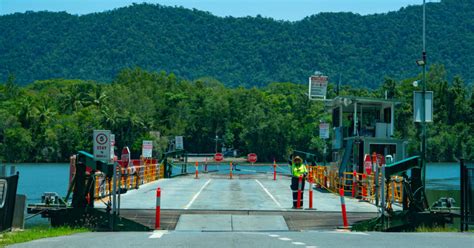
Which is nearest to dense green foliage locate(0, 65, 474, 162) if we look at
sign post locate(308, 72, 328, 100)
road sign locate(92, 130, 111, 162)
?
sign post locate(308, 72, 328, 100)

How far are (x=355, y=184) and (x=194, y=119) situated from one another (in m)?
98.3

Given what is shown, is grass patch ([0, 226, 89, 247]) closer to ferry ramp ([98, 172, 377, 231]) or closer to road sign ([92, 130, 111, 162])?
ferry ramp ([98, 172, 377, 231])

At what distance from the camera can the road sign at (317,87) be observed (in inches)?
1832

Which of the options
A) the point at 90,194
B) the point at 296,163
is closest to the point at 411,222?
the point at 296,163

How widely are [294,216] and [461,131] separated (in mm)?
92913

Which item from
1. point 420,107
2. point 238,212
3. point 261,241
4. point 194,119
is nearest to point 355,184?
point 420,107

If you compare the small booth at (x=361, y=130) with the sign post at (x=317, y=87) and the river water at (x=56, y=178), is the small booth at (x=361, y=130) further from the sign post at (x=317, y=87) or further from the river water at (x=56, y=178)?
the river water at (x=56, y=178)

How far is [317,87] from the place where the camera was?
154 ft

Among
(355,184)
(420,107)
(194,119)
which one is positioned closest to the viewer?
(420,107)

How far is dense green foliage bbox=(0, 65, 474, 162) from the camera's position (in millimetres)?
109312

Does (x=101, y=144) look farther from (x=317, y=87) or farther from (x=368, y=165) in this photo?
(x=317, y=87)

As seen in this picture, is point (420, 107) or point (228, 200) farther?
point (420, 107)

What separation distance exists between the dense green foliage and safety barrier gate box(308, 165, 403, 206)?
6077cm

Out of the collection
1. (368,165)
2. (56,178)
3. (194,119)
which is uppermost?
(194,119)
